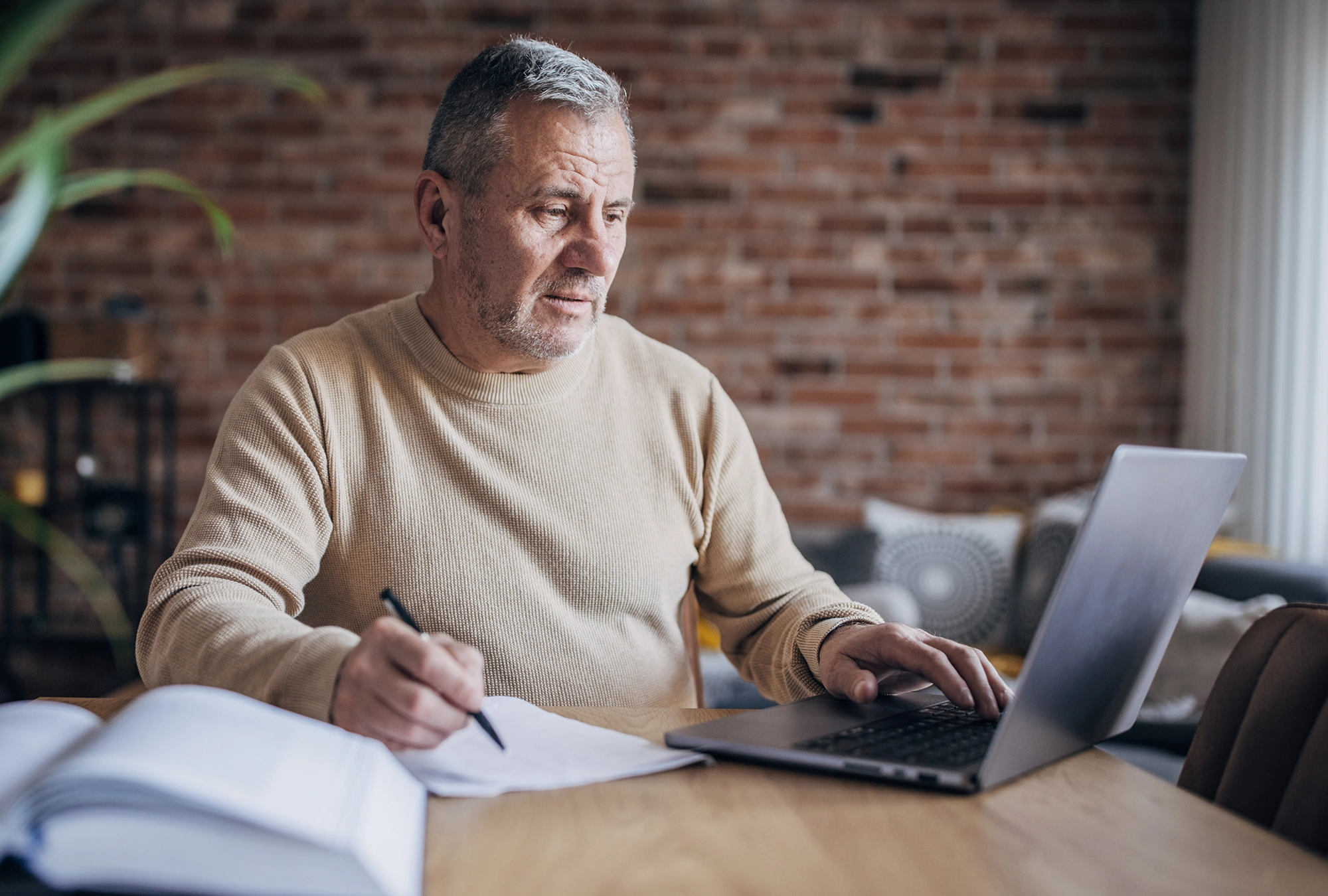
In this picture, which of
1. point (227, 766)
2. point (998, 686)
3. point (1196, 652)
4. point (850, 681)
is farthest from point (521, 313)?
point (1196, 652)

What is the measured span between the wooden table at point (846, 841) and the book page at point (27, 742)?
8.2 inches

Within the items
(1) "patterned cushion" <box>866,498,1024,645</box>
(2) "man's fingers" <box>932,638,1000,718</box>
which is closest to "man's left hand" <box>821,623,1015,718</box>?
(2) "man's fingers" <box>932,638,1000,718</box>

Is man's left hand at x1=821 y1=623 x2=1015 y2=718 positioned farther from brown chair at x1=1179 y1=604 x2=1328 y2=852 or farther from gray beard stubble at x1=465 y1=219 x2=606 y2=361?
gray beard stubble at x1=465 y1=219 x2=606 y2=361

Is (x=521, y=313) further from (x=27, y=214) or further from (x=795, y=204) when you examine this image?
(x=795, y=204)

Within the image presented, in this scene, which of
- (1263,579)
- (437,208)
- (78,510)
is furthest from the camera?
(78,510)

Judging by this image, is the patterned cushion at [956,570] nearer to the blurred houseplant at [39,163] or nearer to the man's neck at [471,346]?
the man's neck at [471,346]

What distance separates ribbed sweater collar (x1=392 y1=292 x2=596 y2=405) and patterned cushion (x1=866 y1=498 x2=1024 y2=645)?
6.29 feet

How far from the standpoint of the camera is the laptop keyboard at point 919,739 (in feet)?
2.47

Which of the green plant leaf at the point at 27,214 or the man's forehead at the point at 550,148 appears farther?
the man's forehead at the point at 550,148

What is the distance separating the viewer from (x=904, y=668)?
3.07 feet

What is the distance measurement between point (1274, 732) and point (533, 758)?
59 cm

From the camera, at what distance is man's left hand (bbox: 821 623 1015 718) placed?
2.92 feet

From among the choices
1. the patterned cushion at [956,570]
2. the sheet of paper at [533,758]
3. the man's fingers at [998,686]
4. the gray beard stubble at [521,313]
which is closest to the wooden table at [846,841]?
the sheet of paper at [533,758]

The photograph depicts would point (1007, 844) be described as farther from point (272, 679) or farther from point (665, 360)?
point (665, 360)
